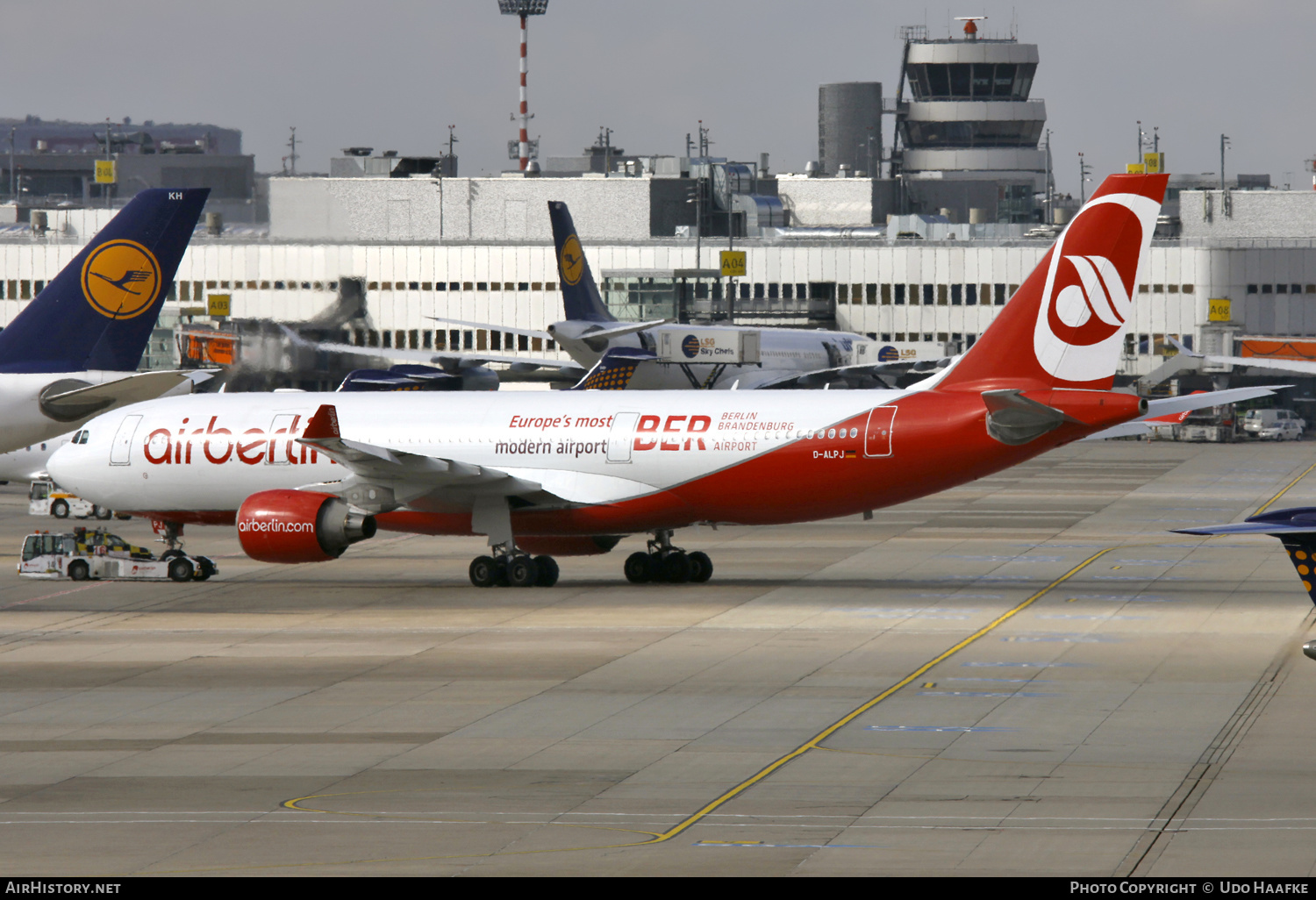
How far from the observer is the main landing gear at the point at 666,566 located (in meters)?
39.5

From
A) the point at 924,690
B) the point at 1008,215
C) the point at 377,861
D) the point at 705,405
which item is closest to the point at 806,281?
the point at 1008,215

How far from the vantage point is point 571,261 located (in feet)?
293

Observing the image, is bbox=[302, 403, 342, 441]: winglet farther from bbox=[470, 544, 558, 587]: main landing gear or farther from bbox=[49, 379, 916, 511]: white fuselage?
bbox=[470, 544, 558, 587]: main landing gear

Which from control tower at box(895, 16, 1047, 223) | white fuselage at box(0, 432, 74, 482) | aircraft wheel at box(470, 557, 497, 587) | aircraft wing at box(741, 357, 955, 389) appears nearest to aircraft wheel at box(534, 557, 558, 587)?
aircraft wheel at box(470, 557, 497, 587)

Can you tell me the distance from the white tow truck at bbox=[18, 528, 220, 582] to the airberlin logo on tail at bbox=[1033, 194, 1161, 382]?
64.5ft

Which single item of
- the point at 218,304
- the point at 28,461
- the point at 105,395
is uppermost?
the point at 218,304

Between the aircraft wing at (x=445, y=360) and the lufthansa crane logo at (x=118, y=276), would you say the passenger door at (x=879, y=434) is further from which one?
the aircraft wing at (x=445, y=360)

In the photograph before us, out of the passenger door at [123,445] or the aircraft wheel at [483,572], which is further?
the passenger door at [123,445]

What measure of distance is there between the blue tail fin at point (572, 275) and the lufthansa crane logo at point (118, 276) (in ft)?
166

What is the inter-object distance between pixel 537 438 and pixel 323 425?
5126mm

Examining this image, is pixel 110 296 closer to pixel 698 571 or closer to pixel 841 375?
pixel 698 571

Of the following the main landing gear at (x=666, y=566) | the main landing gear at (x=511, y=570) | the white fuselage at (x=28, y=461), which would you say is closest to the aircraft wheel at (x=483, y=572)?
the main landing gear at (x=511, y=570)

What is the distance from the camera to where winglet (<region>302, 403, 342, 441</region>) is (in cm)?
3581

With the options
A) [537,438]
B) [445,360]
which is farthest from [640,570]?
[445,360]
